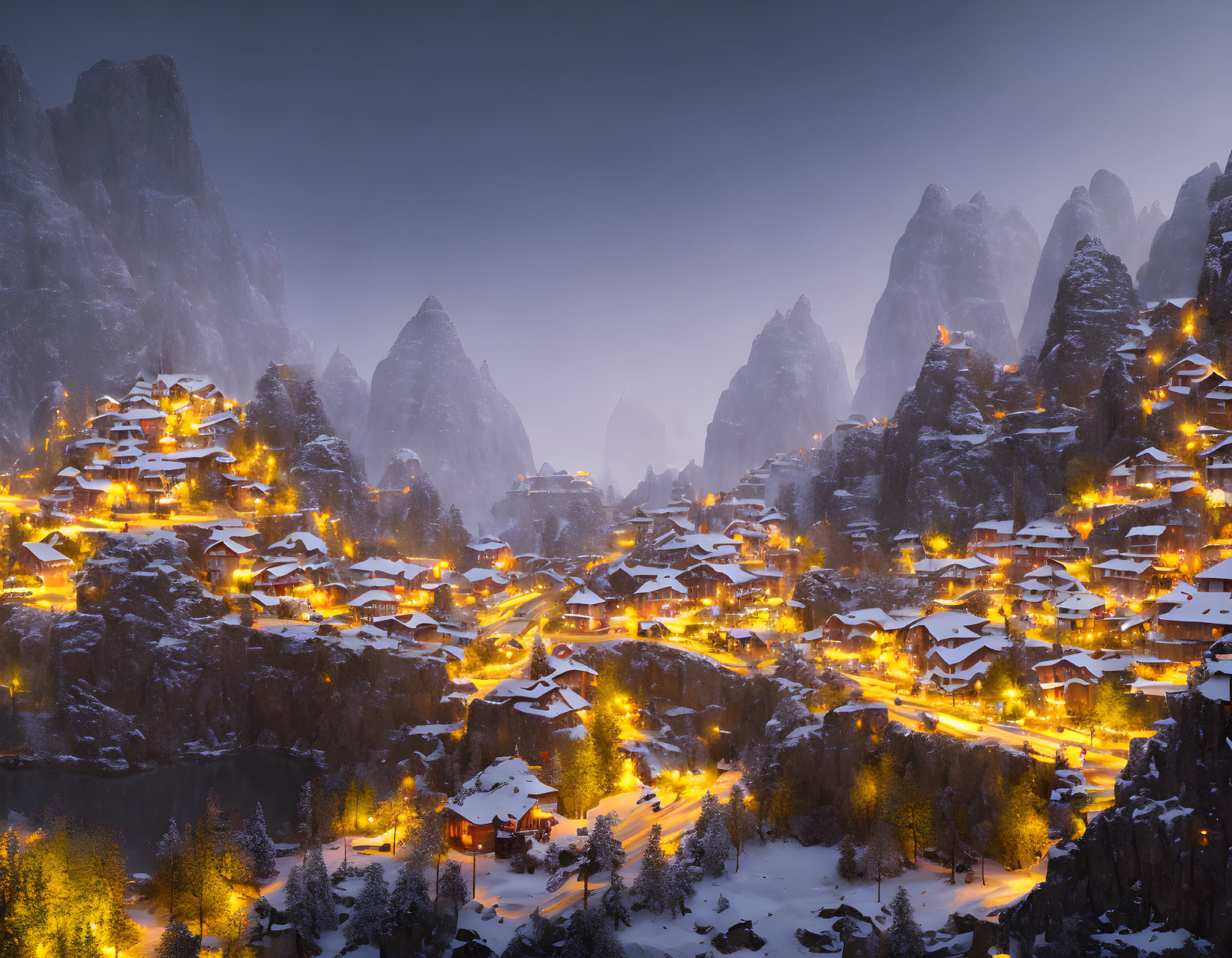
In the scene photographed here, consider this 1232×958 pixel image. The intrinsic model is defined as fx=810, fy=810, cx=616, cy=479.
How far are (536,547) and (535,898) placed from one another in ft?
294

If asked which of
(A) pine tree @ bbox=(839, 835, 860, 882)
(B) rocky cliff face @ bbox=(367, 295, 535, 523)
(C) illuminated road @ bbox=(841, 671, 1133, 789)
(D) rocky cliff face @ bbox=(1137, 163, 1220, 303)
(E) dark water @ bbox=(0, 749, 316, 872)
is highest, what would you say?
(D) rocky cliff face @ bbox=(1137, 163, 1220, 303)

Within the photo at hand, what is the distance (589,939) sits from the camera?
133 feet

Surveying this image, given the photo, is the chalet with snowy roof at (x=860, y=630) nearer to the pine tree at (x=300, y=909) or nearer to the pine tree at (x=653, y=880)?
the pine tree at (x=653, y=880)

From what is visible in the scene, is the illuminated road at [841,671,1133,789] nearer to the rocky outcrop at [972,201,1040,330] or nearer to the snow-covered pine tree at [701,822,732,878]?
the snow-covered pine tree at [701,822,732,878]

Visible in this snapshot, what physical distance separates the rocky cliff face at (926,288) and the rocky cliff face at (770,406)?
46.9 ft

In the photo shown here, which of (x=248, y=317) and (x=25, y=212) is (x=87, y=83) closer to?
(x=25, y=212)

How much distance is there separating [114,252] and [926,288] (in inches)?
6012

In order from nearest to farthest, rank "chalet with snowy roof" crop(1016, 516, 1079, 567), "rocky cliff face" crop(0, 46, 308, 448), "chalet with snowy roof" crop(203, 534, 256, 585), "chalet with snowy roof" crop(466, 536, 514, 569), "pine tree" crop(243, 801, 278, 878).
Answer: "pine tree" crop(243, 801, 278, 878)
"chalet with snowy roof" crop(1016, 516, 1079, 567)
"chalet with snowy roof" crop(203, 534, 256, 585)
"chalet with snowy roof" crop(466, 536, 514, 569)
"rocky cliff face" crop(0, 46, 308, 448)

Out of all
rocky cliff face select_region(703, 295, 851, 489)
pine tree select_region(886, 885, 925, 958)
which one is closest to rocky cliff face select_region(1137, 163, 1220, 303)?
rocky cliff face select_region(703, 295, 851, 489)

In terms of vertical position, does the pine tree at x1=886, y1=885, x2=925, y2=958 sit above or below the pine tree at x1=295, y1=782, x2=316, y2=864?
above

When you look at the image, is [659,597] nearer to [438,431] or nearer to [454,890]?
[454,890]

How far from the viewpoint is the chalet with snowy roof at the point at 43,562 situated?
2992 inches

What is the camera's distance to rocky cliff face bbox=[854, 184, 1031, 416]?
160750 mm

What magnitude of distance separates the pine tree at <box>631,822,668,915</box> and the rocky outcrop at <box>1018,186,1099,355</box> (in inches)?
5050
